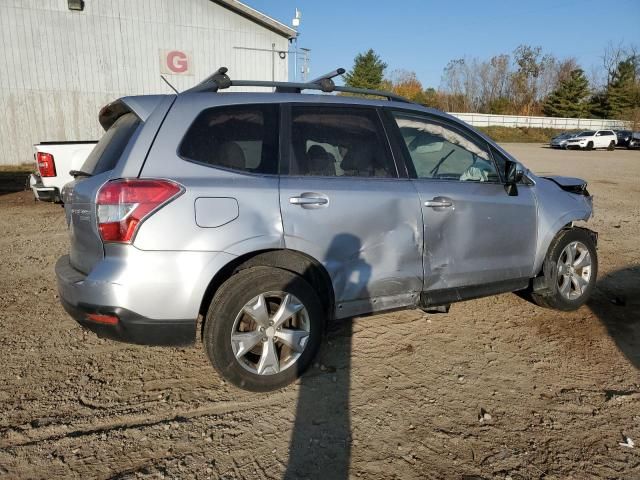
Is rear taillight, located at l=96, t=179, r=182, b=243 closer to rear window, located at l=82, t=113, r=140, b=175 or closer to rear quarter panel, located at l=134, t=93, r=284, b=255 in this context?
rear quarter panel, located at l=134, t=93, r=284, b=255

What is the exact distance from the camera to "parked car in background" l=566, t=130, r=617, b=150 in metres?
36.7

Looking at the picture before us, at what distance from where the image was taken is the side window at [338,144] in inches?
123

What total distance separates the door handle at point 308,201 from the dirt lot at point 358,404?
1.21 m

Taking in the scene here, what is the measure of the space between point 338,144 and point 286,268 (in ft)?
3.11

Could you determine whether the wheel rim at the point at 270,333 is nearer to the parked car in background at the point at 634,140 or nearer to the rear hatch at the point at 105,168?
the rear hatch at the point at 105,168

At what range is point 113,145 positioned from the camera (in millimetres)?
3035

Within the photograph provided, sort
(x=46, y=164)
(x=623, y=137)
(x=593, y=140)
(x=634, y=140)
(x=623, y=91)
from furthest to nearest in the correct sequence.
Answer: (x=623, y=91) < (x=623, y=137) < (x=634, y=140) < (x=593, y=140) < (x=46, y=164)

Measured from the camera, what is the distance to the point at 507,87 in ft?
266

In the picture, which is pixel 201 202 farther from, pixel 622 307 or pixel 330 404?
pixel 622 307

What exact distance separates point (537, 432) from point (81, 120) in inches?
748

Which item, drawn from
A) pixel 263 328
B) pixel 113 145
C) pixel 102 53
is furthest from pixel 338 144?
pixel 102 53

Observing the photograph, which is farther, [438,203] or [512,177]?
[512,177]

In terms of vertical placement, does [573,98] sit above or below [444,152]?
above

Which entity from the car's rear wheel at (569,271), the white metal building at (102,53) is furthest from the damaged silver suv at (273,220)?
the white metal building at (102,53)
